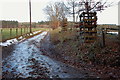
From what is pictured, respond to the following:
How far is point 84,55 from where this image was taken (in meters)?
8.43

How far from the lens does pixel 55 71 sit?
245 inches

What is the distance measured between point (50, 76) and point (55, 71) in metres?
0.68

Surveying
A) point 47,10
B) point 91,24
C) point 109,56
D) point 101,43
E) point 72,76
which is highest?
point 47,10

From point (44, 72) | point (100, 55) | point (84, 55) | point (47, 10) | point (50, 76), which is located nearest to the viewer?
point (50, 76)

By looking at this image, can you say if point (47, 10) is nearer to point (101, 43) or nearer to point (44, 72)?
point (101, 43)

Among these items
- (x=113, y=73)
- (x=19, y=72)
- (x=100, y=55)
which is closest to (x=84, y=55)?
(x=100, y=55)

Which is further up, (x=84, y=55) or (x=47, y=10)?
(x=47, y=10)

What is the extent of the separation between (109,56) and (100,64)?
2.64 feet

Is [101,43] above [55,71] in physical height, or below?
above

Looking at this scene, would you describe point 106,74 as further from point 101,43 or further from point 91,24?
point 91,24

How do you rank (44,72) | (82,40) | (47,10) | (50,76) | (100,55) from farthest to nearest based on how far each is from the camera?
(47,10)
(82,40)
(100,55)
(44,72)
(50,76)

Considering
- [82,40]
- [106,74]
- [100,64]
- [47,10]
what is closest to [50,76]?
[106,74]

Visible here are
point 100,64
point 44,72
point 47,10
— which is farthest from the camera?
point 47,10

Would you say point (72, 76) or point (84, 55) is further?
point (84, 55)
